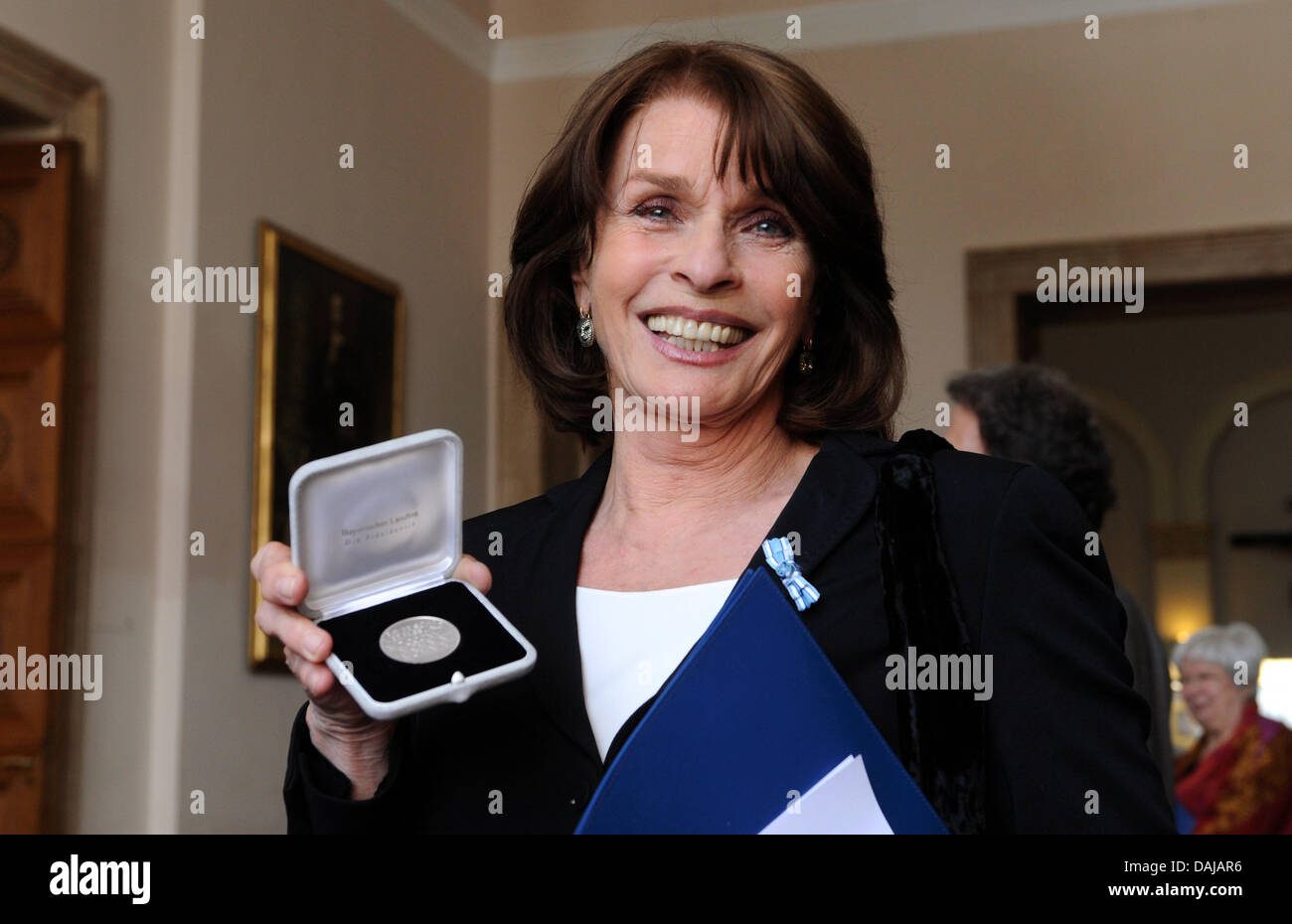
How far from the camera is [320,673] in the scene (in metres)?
1.40

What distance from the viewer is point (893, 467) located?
1.66 meters

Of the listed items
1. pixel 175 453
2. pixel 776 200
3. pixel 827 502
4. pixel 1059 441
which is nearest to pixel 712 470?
pixel 827 502

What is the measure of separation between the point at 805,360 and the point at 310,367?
14.1 ft

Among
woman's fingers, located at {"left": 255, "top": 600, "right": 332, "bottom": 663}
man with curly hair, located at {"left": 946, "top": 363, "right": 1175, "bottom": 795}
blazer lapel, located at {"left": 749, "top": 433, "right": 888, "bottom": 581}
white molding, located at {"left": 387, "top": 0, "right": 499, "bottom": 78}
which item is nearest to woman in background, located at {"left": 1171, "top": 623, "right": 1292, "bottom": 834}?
man with curly hair, located at {"left": 946, "top": 363, "right": 1175, "bottom": 795}

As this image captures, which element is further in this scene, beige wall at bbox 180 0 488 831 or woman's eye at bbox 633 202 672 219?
beige wall at bbox 180 0 488 831

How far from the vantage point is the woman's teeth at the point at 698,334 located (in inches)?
71.0

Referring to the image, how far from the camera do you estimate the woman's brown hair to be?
70.1 inches

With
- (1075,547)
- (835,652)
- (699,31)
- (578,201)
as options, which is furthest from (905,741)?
(699,31)

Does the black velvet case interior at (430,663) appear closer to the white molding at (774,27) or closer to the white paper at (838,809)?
the white paper at (838,809)

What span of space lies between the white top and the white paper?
1.50 feet

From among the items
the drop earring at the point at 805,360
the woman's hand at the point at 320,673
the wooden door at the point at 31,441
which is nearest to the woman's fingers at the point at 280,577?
the woman's hand at the point at 320,673

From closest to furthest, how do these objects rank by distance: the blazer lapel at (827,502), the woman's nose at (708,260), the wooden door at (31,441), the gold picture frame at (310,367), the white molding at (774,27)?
the blazer lapel at (827,502), the woman's nose at (708,260), the wooden door at (31,441), the gold picture frame at (310,367), the white molding at (774,27)

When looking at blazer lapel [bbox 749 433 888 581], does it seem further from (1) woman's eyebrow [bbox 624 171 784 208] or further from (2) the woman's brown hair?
(1) woman's eyebrow [bbox 624 171 784 208]

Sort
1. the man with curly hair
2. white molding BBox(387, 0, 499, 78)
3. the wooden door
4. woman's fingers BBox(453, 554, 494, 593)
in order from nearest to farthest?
1. woman's fingers BBox(453, 554, 494, 593)
2. the man with curly hair
3. the wooden door
4. white molding BBox(387, 0, 499, 78)
